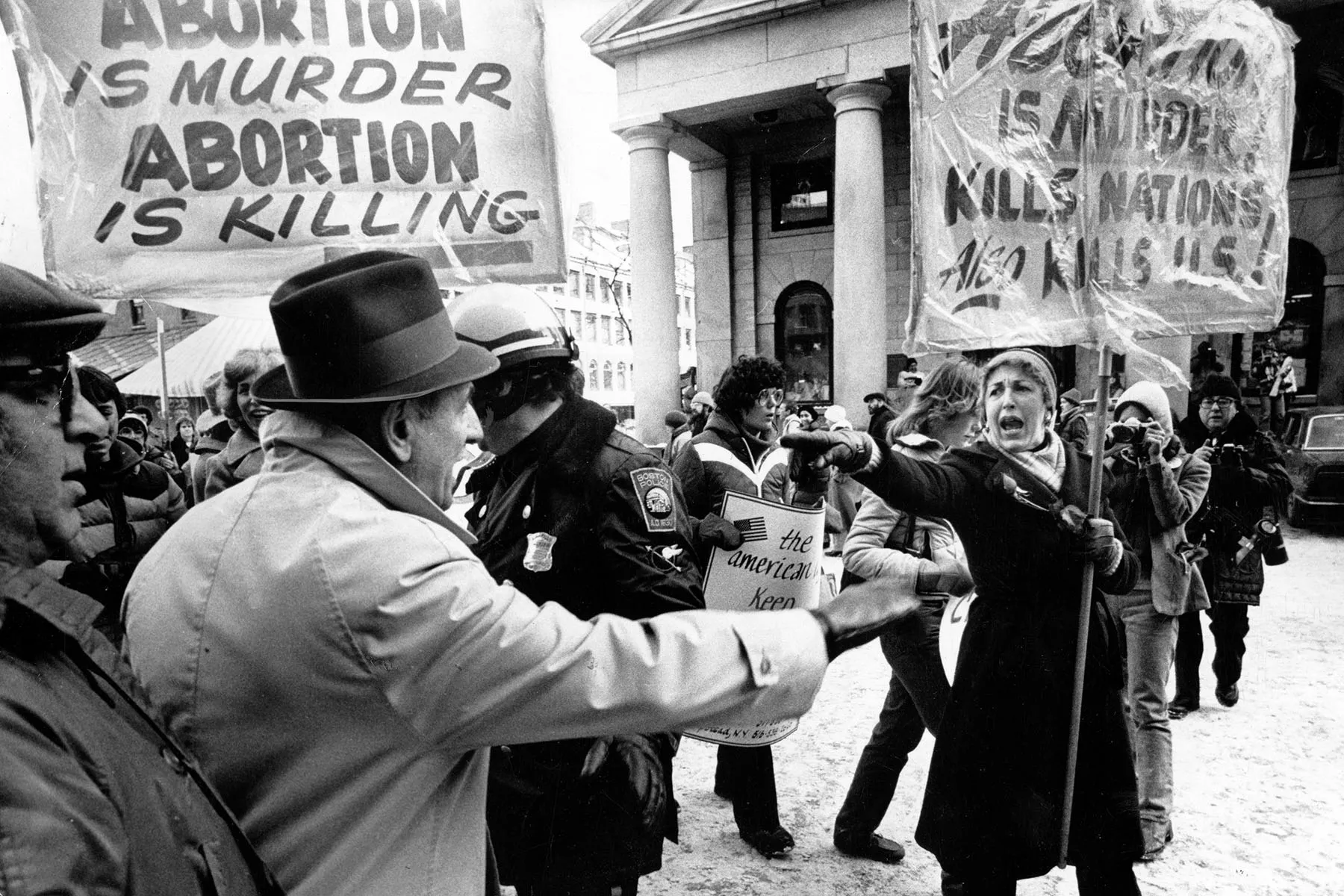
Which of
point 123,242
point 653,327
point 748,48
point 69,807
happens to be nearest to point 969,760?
point 69,807

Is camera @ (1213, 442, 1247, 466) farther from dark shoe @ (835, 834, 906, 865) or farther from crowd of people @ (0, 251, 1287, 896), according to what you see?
dark shoe @ (835, 834, 906, 865)

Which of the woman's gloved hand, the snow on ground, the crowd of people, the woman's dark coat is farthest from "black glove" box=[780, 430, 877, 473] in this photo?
the snow on ground

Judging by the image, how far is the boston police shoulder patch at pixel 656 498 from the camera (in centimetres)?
231

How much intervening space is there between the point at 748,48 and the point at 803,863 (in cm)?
1559

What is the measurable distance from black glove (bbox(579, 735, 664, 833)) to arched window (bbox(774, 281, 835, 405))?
1801cm

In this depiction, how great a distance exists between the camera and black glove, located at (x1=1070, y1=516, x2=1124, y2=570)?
2844mm

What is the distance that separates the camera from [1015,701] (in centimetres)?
284

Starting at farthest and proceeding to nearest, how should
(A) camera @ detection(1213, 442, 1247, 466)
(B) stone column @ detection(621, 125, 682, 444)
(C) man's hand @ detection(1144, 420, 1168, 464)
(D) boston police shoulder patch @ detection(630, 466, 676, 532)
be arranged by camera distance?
(B) stone column @ detection(621, 125, 682, 444), (A) camera @ detection(1213, 442, 1247, 466), (C) man's hand @ detection(1144, 420, 1168, 464), (D) boston police shoulder patch @ detection(630, 466, 676, 532)

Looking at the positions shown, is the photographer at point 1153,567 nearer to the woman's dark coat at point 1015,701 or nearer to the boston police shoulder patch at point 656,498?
the woman's dark coat at point 1015,701

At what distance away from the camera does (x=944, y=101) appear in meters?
3.15

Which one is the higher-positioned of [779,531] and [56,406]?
[56,406]

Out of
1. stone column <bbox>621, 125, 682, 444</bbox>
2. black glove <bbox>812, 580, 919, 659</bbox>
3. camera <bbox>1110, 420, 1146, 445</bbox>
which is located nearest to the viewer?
black glove <bbox>812, 580, 919, 659</bbox>

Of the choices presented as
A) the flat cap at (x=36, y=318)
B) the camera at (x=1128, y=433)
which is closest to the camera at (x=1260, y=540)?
the camera at (x=1128, y=433)

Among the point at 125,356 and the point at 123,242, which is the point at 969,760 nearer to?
the point at 123,242
